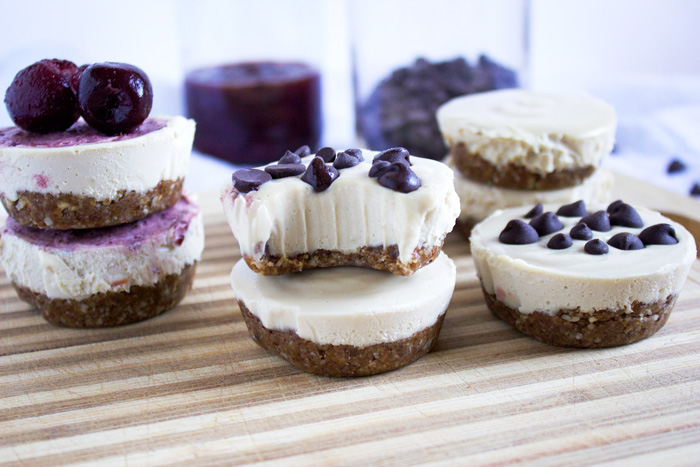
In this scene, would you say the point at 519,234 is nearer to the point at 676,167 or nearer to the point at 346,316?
the point at 346,316

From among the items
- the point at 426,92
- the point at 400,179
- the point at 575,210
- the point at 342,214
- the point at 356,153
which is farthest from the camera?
the point at 426,92

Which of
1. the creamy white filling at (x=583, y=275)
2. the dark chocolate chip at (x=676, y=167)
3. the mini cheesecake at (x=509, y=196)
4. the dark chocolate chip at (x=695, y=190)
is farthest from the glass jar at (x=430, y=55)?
the creamy white filling at (x=583, y=275)

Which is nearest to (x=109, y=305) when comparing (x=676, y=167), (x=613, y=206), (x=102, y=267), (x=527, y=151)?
(x=102, y=267)

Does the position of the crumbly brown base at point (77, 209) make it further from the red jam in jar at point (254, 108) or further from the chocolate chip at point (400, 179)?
the red jam in jar at point (254, 108)

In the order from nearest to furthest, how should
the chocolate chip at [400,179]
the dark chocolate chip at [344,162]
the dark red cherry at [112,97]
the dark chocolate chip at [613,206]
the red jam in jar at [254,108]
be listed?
the chocolate chip at [400,179], the dark chocolate chip at [344,162], the dark red cherry at [112,97], the dark chocolate chip at [613,206], the red jam in jar at [254,108]

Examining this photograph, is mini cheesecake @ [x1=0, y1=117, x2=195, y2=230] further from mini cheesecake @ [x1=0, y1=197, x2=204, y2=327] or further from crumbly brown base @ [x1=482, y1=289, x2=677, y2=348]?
crumbly brown base @ [x1=482, y1=289, x2=677, y2=348]

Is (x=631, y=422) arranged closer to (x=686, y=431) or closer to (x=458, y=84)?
(x=686, y=431)

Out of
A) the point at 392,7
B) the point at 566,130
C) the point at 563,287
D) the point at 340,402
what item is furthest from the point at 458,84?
the point at 340,402
